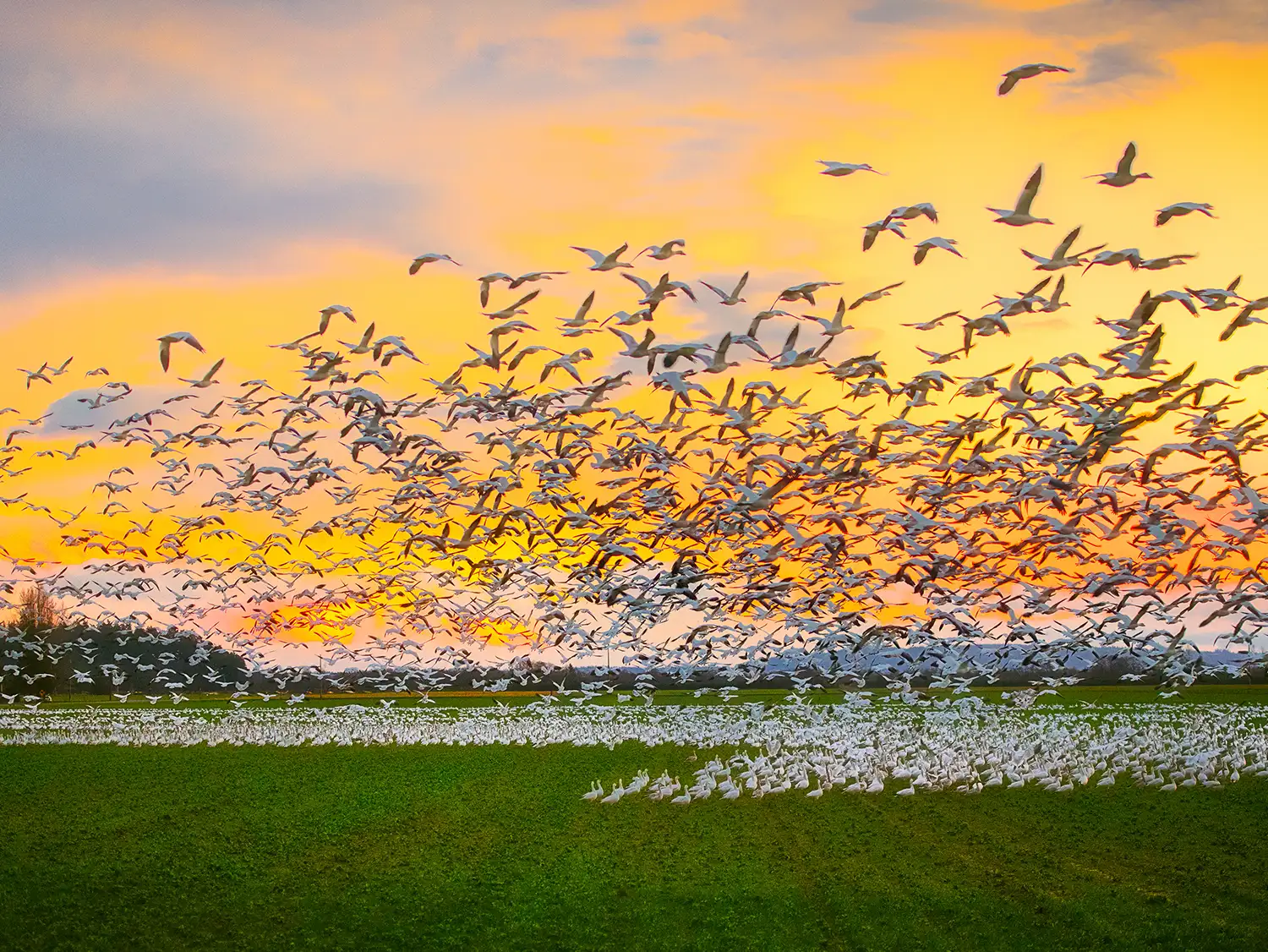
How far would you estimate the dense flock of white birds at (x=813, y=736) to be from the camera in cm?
4191

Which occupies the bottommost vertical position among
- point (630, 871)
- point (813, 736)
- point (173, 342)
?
point (813, 736)

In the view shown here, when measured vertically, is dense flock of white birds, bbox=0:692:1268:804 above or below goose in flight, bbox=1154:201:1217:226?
below

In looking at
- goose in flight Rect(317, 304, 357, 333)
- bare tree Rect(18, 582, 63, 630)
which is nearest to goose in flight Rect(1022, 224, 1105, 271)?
goose in flight Rect(317, 304, 357, 333)

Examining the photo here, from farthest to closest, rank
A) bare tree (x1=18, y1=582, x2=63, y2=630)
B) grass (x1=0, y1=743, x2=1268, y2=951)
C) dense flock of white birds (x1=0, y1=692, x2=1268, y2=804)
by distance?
bare tree (x1=18, y1=582, x2=63, y2=630)
dense flock of white birds (x1=0, y1=692, x2=1268, y2=804)
grass (x1=0, y1=743, x2=1268, y2=951)

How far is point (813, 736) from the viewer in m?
56.9

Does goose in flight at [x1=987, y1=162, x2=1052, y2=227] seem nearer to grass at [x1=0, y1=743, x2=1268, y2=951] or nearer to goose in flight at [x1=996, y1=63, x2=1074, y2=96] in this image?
goose in flight at [x1=996, y1=63, x2=1074, y2=96]

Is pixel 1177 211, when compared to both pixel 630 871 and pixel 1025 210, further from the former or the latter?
pixel 630 871

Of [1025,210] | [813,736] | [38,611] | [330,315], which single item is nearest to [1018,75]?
[1025,210]

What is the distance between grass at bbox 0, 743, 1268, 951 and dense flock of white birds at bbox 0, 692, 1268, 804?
8.34 feet

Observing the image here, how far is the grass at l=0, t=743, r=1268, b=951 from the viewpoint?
2327 centimetres

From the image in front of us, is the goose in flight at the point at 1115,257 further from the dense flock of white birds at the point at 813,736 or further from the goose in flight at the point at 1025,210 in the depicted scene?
the dense flock of white birds at the point at 813,736

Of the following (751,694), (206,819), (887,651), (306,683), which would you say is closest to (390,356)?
(206,819)

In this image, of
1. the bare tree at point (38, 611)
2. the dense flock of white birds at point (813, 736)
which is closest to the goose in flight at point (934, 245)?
the dense flock of white birds at point (813, 736)

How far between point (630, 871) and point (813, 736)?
30.6m
